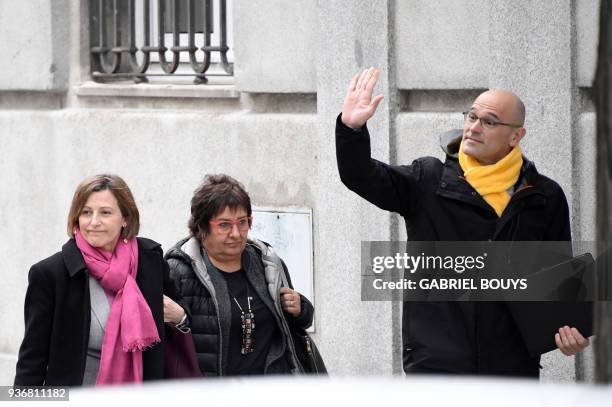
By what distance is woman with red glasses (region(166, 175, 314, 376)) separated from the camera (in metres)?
5.64

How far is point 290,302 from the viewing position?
577cm

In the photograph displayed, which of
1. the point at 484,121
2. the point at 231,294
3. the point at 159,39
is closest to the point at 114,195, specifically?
the point at 231,294

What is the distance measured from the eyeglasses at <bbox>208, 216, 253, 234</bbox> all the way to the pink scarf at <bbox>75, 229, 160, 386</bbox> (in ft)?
1.18

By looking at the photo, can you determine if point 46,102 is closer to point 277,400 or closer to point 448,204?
point 448,204

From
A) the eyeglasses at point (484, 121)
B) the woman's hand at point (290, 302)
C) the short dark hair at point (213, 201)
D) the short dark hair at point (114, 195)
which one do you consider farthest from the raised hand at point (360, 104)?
the short dark hair at point (114, 195)

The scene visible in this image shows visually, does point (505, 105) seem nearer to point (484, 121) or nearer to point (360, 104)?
point (484, 121)

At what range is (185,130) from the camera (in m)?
8.62

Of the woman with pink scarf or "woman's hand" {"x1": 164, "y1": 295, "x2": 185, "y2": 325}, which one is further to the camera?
"woman's hand" {"x1": 164, "y1": 295, "x2": 185, "y2": 325}

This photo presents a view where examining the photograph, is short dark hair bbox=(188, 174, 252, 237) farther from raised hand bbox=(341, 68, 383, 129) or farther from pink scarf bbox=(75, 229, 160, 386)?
raised hand bbox=(341, 68, 383, 129)

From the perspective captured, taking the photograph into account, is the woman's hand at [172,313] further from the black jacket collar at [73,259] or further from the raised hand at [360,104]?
the raised hand at [360,104]

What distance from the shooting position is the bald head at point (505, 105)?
18.6 feet

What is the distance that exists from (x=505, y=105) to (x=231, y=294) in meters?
1.28

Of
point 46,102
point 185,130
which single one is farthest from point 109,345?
point 46,102

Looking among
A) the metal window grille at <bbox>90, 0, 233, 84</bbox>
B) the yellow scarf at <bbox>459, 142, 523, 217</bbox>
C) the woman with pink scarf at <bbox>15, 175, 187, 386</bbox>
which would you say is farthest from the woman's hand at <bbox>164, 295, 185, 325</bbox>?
the metal window grille at <bbox>90, 0, 233, 84</bbox>
